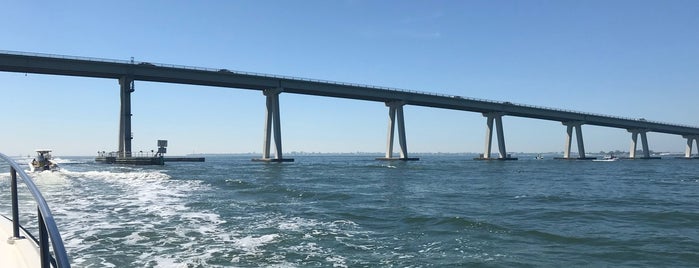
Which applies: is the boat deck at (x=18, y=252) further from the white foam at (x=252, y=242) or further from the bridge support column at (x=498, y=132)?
the bridge support column at (x=498, y=132)

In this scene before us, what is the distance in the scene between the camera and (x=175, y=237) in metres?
12.1

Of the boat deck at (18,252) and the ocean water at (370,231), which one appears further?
the ocean water at (370,231)

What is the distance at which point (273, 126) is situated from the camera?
89812mm

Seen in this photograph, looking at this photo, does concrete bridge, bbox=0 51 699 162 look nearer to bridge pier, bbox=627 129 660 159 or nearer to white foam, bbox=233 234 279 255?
bridge pier, bbox=627 129 660 159

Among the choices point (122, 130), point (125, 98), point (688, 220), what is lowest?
point (688, 220)

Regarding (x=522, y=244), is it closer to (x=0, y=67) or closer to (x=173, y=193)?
(x=173, y=193)

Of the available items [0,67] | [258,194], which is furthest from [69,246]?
[0,67]

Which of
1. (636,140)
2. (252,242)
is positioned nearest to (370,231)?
(252,242)

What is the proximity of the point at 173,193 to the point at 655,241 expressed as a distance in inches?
823

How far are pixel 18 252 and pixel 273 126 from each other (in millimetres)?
85645

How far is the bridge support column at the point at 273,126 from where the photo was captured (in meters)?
89.6

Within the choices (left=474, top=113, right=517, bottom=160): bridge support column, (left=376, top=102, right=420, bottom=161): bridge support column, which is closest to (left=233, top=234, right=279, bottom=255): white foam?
(left=376, top=102, right=420, bottom=161): bridge support column

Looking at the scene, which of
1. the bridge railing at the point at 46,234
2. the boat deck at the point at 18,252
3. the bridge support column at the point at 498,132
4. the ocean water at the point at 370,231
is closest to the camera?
the bridge railing at the point at 46,234

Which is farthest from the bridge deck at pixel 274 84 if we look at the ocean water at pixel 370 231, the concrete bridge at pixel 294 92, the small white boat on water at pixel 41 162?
the ocean water at pixel 370 231
